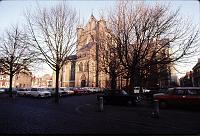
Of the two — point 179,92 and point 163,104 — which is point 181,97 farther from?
point 163,104

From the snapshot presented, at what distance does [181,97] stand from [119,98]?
5859 millimetres

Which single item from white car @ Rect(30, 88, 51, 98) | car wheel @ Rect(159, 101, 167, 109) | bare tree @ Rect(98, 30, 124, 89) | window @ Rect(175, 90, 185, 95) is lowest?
Answer: car wheel @ Rect(159, 101, 167, 109)

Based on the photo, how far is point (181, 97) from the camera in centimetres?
1661

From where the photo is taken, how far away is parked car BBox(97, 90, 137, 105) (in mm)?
19612

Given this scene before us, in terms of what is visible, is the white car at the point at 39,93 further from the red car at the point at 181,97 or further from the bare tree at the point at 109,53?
the red car at the point at 181,97

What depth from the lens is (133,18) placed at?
787 inches

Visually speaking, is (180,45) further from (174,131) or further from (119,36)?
(174,131)

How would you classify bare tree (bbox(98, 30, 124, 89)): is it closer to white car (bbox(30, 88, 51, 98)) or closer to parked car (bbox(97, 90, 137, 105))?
parked car (bbox(97, 90, 137, 105))

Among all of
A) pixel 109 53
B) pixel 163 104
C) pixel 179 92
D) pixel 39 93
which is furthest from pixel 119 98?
pixel 39 93

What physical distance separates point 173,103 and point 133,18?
28.2 ft

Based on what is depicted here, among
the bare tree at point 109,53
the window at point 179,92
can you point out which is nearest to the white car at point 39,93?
the bare tree at point 109,53

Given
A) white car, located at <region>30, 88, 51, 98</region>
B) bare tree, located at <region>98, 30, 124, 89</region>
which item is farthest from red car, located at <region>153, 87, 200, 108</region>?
white car, located at <region>30, 88, 51, 98</region>

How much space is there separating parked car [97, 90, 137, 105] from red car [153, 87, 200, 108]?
2.49 metres

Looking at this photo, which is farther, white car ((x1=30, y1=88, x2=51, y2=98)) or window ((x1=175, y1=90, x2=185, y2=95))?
white car ((x1=30, y1=88, x2=51, y2=98))
